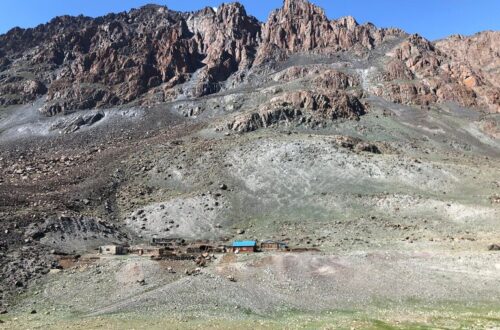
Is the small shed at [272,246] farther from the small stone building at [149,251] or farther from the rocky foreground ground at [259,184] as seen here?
the small stone building at [149,251]

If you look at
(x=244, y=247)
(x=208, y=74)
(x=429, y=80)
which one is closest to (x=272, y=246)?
(x=244, y=247)

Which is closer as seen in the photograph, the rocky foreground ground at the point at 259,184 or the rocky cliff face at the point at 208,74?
the rocky foreground ground at the point at 259,184

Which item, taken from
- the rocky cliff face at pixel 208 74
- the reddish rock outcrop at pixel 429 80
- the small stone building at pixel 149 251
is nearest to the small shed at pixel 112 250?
the small stone building at pixel 149 251

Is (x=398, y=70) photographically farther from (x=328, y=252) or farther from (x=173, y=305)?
(x=173, y=305)

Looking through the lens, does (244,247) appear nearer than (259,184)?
Yes

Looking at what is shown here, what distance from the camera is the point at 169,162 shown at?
102m

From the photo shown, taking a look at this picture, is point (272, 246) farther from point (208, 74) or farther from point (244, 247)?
point (208, 74)

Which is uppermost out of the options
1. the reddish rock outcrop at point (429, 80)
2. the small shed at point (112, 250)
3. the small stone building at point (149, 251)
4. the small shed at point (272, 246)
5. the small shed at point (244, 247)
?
the reddish rock outcrop at point (429, 80)

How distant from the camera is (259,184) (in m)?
91.6

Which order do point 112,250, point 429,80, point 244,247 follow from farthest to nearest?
point 429,80
point 244,247
point 112,250

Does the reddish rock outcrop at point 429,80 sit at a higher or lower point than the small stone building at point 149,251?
higher

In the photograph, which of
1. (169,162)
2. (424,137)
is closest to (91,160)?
(169,162)

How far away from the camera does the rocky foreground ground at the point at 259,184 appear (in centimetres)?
4372

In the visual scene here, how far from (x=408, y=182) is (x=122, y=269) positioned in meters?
57.1
